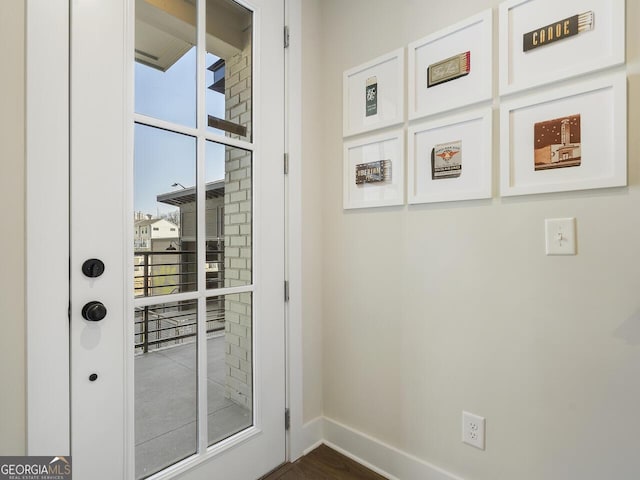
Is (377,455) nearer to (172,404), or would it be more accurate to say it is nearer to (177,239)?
(172,404)

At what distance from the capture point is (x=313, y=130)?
1899mm

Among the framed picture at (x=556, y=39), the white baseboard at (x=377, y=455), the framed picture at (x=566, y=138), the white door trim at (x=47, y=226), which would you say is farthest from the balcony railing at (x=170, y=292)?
the framed picture at (x=556, y=39)

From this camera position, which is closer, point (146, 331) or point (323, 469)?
point (146, 331)

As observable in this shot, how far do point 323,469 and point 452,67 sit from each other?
6.47 feet

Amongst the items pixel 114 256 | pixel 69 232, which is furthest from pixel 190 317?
pixel 69 232

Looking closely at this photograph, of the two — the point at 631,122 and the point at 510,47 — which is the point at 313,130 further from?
the point at 631,122

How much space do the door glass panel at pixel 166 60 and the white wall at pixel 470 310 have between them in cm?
67

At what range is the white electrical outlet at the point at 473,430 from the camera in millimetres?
1349

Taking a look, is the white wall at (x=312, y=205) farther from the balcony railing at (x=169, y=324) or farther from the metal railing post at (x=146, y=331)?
the metal railing post at (x=146, y=331)

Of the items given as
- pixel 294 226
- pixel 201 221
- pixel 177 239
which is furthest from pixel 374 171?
pixel 177 239

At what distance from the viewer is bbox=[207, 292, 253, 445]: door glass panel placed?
144 cm

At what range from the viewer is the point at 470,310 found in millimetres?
1389

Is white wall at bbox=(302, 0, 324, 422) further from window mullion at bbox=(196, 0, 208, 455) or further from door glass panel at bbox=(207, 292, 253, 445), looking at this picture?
window mullion at bbox=(196, 0, 208, 455)

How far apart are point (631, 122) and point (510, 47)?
0.49 meters
